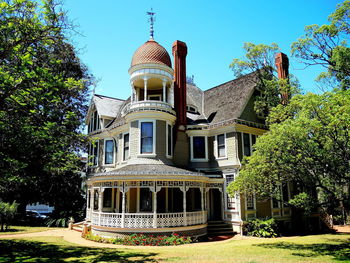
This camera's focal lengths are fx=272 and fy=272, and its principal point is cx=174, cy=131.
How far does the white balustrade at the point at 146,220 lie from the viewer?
16.4 meters

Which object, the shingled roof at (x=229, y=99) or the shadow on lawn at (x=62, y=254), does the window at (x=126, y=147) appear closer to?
the shingled roof at (x=229, y=99)

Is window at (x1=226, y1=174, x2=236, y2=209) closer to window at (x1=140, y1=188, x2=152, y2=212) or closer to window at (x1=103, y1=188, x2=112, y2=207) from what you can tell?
window at (x1=140, y1=188, x2=152, y2=212)

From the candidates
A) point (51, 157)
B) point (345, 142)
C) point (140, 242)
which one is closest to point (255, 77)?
point (345, 142)

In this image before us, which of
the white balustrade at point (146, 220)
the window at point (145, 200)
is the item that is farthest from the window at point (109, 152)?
the white balustrade at point (146, 220)

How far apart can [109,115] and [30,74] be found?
17.2 metres

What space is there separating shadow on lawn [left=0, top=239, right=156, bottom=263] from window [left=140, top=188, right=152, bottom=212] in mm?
5963

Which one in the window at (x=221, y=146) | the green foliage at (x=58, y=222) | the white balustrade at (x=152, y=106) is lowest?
the green foliage at (x=58, y=222)

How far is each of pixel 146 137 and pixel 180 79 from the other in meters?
5.96

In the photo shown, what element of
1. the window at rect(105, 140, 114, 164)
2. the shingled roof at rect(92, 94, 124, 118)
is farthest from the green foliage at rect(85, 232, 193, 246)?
the shingled roof at rect(92, 94, 124, 118)

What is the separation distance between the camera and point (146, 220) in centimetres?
1636

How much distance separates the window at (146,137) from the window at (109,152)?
6.11 m

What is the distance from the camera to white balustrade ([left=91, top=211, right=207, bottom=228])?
53.7 ft

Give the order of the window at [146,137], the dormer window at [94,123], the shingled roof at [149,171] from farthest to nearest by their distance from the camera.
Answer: the dormer window at [94,123]
the window at [146,137]
the shingled roof at [149,171]

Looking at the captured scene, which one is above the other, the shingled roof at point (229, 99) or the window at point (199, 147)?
the shingled roof at point (229, 99)
